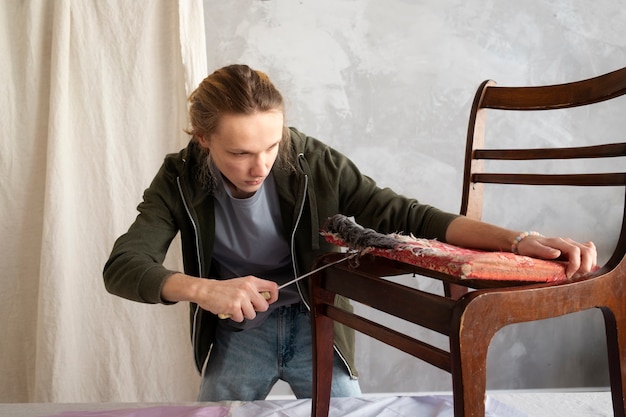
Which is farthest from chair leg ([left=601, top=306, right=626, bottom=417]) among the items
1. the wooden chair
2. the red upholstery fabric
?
the red upholstery fabric

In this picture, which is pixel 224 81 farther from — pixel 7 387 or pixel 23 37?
pixel 7 387

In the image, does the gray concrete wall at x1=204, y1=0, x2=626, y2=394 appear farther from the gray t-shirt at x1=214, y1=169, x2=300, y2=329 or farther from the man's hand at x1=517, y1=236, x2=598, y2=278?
the man's hand at x1=517, y1=236, x2=598, y2=278

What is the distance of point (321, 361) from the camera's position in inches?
39.0

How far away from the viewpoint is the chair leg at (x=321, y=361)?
0.99 metres

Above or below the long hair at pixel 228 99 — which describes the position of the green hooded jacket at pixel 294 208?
below

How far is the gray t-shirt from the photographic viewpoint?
1.19m

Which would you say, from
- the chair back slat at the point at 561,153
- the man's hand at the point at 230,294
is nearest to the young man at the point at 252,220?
the man's hand at the point at 230,294

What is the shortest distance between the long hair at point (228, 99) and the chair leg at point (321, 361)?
14.7 inches

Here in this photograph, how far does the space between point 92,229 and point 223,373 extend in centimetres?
67

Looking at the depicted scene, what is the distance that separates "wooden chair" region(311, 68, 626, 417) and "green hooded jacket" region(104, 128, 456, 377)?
0.19m

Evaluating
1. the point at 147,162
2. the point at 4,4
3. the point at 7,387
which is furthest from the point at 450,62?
the point at 7,387

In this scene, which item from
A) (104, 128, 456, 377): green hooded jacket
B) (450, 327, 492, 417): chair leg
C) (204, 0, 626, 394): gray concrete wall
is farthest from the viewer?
(204, 0, 626, 394): gray concrete wall

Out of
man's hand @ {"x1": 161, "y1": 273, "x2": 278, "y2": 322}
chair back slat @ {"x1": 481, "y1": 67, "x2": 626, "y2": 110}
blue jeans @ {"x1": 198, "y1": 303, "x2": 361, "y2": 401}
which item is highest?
chair back slat @ {"x1": 481, "y1": 67, "x2": 626, "y2": 110}

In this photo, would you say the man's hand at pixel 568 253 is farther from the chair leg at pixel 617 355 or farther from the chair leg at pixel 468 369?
the chair leg at pixel 468 369
